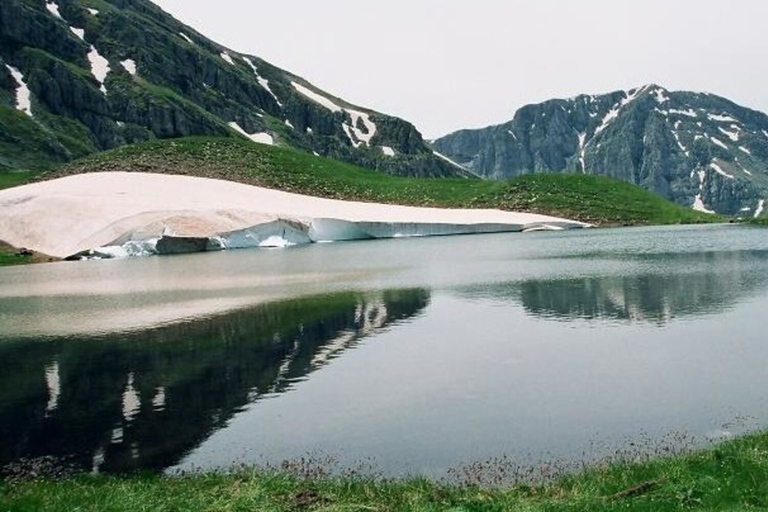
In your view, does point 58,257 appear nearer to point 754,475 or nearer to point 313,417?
point 313,417

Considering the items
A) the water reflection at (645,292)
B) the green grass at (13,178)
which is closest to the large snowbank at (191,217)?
the green grass at (13,178)

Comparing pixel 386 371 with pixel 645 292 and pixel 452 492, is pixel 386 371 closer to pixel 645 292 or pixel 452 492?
pixel 452 492

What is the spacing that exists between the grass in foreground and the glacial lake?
1.79m

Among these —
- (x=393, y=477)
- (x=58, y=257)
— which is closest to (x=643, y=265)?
(x=393, y=477)

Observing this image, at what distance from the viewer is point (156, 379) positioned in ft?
92.1

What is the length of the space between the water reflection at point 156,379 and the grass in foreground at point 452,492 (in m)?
2.94

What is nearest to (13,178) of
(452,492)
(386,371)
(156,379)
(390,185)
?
(390,185)

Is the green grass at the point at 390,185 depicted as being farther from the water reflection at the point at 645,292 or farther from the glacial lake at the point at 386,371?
the glacial lake at the point at 386,371

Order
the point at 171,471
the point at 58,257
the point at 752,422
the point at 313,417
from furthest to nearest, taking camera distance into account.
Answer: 1. the point at 58,257
2. the point at 313,417
3. the point at 752,422
4. the point at 171,471

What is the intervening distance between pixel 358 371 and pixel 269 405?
5.10 m

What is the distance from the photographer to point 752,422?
19.8 meters

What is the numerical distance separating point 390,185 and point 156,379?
6266 inches

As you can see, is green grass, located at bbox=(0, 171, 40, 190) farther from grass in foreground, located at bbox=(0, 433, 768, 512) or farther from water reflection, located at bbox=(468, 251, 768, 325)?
grass in foreground, located at bbox=(0, 433, 768, 512)

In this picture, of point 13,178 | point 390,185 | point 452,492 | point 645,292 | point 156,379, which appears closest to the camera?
point 452,492
